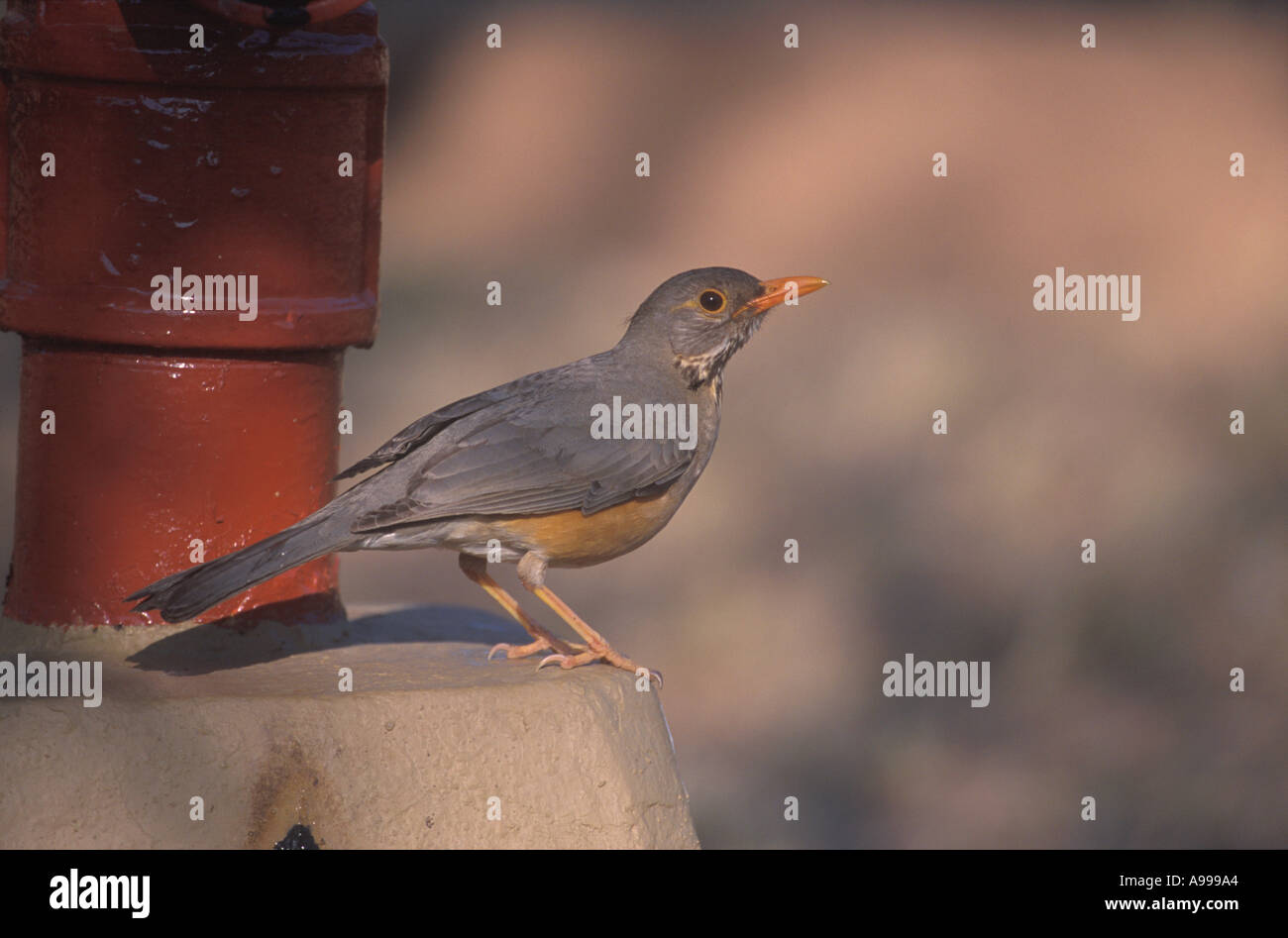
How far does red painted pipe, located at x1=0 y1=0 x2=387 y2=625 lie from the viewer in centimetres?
490

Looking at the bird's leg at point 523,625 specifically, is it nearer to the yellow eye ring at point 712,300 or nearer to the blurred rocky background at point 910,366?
the yellow eye ring at point 712,300

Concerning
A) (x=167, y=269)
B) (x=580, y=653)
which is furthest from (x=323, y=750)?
(x=167, y=269)

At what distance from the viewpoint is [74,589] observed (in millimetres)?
5160

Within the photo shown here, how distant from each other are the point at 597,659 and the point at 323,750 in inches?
43.7

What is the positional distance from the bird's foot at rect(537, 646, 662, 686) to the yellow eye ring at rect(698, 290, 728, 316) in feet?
3.96

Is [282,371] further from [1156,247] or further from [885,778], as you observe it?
[1156,247]

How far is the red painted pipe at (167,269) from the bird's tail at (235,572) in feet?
1.00

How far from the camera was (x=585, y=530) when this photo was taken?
5422 mm

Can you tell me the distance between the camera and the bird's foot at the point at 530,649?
5457 millimetres

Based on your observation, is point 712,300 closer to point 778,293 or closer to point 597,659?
point 778,293

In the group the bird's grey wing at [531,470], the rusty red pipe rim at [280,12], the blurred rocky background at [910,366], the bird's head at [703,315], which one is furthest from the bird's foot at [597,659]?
the blurred rocky background at [910,366]

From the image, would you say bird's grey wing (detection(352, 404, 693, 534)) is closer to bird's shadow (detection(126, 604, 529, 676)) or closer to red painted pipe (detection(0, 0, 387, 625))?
red painted pipe (detection(0, 0, 387, 625))

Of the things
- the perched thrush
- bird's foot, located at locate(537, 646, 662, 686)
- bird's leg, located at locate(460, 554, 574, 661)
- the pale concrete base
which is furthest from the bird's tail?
bird's foot, located at locate(537, 646, 662, 686)

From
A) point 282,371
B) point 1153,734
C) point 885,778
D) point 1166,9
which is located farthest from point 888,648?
point 1166,9
